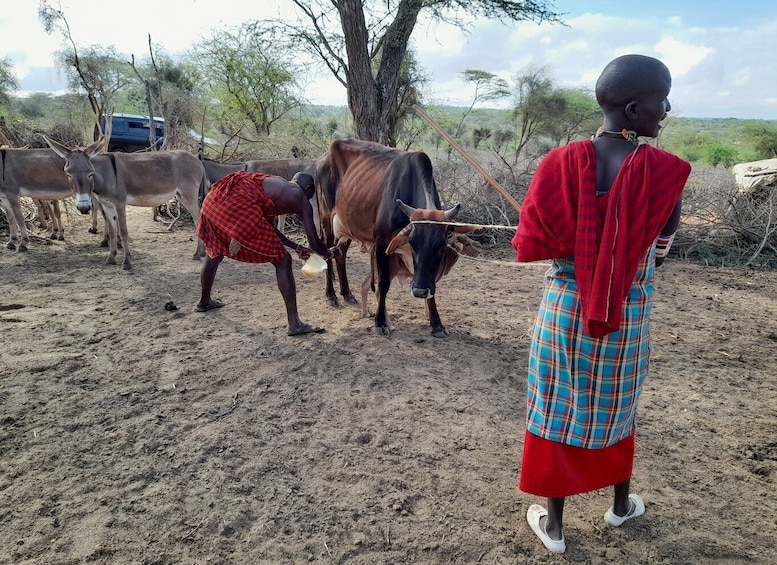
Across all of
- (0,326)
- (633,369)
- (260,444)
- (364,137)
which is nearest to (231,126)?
(364,137)

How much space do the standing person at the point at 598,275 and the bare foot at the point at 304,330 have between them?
2.78 meters

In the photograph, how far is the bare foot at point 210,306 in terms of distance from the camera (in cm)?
503

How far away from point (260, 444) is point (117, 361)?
1.78 meters

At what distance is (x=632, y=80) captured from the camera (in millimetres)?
1674

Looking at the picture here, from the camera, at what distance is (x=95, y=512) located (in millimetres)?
2336

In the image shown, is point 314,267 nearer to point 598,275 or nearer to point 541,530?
point 541,530

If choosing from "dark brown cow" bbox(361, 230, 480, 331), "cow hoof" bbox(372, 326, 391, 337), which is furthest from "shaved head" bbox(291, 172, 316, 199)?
"cow hoof" bbox(372, 326, 391, 337)

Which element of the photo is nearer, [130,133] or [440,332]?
[440,332]

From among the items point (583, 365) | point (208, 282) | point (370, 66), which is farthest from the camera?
point (370, 66)

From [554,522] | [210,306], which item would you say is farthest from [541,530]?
[210,306]

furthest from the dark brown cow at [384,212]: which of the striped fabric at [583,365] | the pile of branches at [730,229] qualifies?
the pile of branches at [730,229]

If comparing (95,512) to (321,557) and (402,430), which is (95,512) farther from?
(402,430)

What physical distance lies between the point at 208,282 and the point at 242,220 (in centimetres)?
105

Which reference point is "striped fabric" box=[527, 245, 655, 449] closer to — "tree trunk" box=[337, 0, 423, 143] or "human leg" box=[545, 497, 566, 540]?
"human leg" box=[545, 497, 566, 540]
